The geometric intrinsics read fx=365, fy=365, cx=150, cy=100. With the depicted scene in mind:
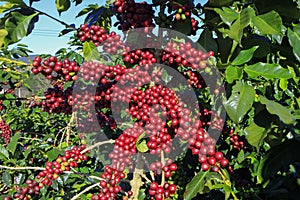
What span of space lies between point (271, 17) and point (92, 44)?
1.83ft

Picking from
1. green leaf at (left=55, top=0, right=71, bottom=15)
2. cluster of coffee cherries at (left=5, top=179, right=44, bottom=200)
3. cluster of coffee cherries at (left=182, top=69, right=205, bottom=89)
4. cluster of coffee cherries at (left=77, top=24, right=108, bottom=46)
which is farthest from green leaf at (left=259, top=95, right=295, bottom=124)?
cluster of coffee cherries at (left=5, top=179, right=44, bottom=200)

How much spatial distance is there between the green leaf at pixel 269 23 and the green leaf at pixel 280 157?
0.29m

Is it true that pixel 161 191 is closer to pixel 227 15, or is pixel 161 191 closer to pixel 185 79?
pixel 185 79

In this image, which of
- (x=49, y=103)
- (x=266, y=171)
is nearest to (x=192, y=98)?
(x=266, y=171)

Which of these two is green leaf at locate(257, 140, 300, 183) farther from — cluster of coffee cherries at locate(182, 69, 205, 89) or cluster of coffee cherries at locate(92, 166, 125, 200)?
cluster of coffee cherries at locate(92, 166, 125, 200)

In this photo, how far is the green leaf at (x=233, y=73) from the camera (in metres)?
0.96

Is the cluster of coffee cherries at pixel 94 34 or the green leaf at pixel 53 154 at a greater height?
the cluster of coffee cherries at pixel 94 34

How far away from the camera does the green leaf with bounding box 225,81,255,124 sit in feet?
2.96

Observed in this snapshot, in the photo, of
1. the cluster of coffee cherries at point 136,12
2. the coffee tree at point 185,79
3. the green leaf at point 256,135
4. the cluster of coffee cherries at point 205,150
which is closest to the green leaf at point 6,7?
the coffee tree at point 185,79

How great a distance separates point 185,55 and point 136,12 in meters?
0.22

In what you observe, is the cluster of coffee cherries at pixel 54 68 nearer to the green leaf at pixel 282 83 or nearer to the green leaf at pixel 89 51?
the green leaf at pixel 89 51

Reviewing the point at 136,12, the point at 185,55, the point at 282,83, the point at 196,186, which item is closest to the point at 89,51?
the point at 136,12

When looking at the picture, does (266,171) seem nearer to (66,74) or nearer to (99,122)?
(66,74)

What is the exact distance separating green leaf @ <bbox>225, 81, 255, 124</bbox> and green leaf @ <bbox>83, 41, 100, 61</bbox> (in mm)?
479
